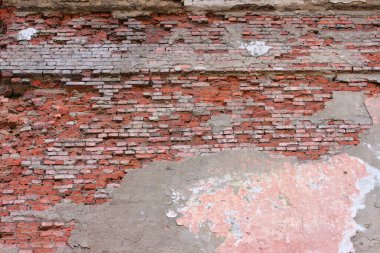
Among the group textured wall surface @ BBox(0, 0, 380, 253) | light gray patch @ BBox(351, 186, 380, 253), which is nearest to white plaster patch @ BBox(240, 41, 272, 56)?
textured wall surface @ BBox(0, 0, 380, 253)

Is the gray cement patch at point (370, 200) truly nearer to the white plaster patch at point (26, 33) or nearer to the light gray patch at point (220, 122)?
the light gray patch at point (220, 122)

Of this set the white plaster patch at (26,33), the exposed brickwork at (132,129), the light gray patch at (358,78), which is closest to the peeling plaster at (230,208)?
the exposed brickwork at (132,129)

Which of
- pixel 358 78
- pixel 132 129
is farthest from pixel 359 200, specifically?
pixel 132 129

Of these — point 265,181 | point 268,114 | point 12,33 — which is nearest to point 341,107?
point 268,114

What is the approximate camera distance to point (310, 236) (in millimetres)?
4234

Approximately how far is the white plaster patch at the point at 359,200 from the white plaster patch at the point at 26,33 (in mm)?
3408

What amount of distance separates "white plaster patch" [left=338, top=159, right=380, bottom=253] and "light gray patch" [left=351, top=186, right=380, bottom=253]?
1.2 inches

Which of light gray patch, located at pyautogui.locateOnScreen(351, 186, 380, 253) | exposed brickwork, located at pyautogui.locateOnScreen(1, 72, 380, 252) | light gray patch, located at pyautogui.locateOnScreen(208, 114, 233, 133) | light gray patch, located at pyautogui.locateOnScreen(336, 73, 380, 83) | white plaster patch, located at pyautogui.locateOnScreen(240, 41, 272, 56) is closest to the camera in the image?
light gray patch, located at pyautogui.locateOnScreen(351, 186, 380, 253)

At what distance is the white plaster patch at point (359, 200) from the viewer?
419 centimetres

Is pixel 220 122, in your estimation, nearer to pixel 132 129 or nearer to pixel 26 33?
pixel 132 129

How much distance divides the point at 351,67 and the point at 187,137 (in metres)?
1.76

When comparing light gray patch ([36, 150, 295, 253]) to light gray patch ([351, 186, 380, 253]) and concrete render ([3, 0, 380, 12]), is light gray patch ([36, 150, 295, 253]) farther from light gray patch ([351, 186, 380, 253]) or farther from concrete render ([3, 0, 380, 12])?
concrete render ([3, 0, 380, 12])

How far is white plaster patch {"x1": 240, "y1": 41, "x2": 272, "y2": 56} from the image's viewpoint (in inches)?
201

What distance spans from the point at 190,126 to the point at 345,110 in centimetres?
145
